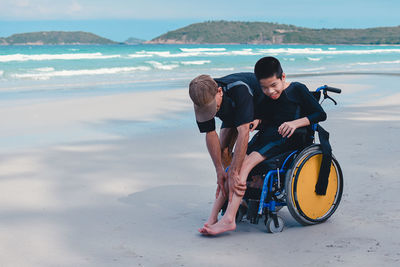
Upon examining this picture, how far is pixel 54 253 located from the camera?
3.67 meters

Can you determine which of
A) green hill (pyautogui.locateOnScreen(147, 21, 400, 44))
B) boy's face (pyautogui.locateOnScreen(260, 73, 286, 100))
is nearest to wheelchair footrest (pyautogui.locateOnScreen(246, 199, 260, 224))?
boy's face (pyautogui.locateOnScreen(260, 73, 286, 100))

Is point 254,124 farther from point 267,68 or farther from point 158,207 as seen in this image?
point 158,207

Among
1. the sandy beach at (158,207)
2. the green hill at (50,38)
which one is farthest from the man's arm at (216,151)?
the green hill at (50,38)

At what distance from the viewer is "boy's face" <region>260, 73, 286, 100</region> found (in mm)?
3801

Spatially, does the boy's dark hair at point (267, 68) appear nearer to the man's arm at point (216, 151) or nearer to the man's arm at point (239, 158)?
the man's arm at point (239, 158)

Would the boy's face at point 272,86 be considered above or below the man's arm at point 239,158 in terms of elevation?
above

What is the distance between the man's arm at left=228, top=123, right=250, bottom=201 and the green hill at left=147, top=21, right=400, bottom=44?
139 meters

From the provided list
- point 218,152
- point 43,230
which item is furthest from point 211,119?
point 43,230

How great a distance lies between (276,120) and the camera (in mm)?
4082

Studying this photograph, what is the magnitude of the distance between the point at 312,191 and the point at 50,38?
132 meters

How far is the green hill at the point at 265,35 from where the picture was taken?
462 feet

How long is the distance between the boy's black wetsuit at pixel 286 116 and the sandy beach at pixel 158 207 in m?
0.62

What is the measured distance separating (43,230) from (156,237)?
89 centimetres

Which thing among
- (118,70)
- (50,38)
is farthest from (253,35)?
(118,70)
